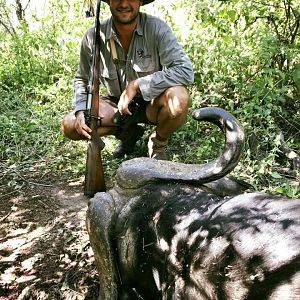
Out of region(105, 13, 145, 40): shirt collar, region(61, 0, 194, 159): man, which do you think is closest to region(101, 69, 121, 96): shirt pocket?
region(61, 0, 194, 159): man

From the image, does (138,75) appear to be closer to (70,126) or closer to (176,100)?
(176,100)

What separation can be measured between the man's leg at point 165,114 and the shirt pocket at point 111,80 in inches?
14.7

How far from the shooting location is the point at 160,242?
2.29m

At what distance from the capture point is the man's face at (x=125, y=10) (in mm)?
4099

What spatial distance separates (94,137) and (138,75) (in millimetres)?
806

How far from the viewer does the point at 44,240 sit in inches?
142

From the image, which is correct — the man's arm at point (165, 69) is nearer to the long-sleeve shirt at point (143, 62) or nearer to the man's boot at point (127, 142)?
the long-sleeve shirt at point (143, 62)

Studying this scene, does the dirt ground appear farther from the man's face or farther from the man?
the man's face

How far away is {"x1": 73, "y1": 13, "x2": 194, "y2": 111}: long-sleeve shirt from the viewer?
13.5 ft

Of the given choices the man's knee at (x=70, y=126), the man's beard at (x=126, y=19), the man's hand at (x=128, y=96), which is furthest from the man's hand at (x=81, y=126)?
the man's beard at (x=126, y=19)

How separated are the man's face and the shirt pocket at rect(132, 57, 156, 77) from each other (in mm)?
357

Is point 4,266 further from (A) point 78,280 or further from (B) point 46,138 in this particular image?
(B) point 46,138

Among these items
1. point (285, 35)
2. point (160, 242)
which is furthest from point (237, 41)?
point (160, 242)

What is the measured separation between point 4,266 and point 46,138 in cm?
214
